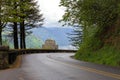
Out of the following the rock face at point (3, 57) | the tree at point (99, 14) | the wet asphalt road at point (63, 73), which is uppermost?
the tree at point (99, 14)

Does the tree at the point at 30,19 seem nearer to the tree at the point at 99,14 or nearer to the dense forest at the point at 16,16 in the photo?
the dense forest at the point at 16,16

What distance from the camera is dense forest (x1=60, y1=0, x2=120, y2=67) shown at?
1343 inches

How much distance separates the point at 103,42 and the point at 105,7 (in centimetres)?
389

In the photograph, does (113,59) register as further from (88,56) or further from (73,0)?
(73,0)

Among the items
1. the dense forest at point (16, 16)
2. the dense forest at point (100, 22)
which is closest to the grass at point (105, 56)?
the dense forest at point (100, 22)

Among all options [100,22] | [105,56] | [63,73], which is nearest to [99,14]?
[100,22]

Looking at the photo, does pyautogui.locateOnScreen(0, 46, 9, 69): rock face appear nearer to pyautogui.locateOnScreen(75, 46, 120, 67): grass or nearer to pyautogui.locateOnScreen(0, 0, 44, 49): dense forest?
pyautogui.locateOnScreen(75, 46, 120, 67): grass

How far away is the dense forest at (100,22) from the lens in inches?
1343

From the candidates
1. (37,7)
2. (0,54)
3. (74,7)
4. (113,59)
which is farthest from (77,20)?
(37,7)

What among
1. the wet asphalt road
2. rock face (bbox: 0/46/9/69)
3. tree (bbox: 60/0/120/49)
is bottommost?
the wet asphalt road

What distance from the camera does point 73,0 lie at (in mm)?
40500

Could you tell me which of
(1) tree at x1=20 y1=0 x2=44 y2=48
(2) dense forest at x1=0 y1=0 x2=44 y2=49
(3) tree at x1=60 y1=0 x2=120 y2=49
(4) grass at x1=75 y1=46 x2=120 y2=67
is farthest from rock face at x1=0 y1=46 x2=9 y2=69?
(1) tree at x1=20 y1=0 x2=44 y2=48

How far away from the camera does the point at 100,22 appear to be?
125 feet

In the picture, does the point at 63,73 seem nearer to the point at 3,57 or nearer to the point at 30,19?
the point at 3,57
